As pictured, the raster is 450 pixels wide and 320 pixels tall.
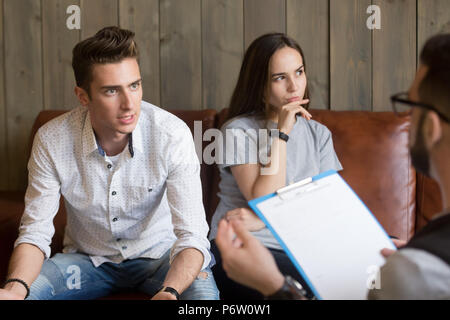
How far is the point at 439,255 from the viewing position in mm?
669

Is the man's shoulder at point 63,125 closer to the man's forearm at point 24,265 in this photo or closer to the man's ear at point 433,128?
the man's forearm at point 24,265

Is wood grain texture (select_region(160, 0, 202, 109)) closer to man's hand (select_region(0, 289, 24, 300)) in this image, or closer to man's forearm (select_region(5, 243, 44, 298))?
man's forearm (select_region(5, 243, 44, 298))

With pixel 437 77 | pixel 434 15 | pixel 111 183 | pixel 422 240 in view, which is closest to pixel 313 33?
pixel 434 15

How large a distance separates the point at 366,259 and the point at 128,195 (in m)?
0.90

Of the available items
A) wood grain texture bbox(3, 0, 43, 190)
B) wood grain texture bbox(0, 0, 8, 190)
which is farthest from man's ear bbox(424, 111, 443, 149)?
wood grain texture bbox(0, 0, 8, 190)

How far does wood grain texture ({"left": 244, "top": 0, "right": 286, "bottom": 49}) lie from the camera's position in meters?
2.30

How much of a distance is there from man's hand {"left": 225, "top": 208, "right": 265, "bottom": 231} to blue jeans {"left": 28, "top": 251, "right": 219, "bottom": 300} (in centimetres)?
20

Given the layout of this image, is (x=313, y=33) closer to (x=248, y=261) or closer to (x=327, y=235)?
(x=327, y=235)

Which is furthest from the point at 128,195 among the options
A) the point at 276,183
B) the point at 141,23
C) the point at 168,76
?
the point at 141,23

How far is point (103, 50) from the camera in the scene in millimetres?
1549

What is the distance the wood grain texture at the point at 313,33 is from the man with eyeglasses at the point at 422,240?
1.52 metres

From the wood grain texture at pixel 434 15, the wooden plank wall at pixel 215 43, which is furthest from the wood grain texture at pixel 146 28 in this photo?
the wood grain texture at pixel 434 15

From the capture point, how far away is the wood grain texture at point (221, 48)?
7.57 ft

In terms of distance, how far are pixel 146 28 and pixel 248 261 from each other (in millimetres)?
1729
